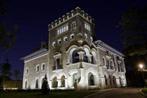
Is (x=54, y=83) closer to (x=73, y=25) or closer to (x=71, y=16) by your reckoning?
(x=73, y=25)

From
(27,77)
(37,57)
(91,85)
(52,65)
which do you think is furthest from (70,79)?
(27,77)

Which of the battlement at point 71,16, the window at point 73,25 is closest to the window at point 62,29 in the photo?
the battlement at point 71,16

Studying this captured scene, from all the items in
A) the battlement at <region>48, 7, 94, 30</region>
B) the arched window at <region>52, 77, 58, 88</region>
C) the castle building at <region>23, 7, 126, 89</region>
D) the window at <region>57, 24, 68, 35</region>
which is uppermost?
the battlement at <region>48, 7, 94, 30</region>

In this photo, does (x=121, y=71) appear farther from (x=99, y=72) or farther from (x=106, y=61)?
(x=99, y=72)

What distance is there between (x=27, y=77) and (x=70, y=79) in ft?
56.4

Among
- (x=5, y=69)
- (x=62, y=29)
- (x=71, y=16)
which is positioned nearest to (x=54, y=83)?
(x=62, y=29)

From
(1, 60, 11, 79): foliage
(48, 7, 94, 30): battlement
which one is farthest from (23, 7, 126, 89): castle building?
(1, 60, 11, 79): foliage

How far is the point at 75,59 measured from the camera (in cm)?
3203

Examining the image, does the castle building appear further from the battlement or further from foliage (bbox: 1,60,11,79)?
foliage (bbox: 1,60,11,79)

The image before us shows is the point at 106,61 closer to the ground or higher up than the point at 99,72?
higher up

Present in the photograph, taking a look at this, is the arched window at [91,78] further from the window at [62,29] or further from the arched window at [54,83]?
the window at [62,29]

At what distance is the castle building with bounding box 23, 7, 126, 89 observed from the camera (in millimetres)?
30859

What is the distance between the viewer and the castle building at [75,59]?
30.9 meters

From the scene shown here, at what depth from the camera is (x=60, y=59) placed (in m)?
34.2
